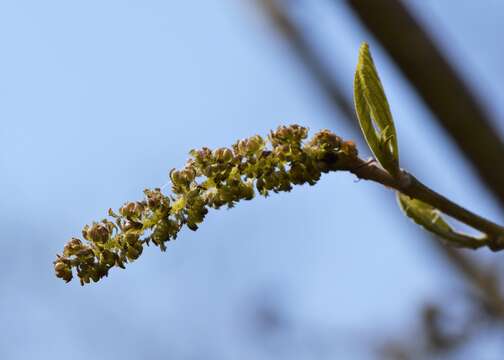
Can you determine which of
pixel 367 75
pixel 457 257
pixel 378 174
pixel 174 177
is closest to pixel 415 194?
pixel 378 174

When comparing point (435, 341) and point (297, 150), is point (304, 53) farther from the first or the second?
point (297, 150)

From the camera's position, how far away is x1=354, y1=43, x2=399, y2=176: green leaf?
1.05 meters

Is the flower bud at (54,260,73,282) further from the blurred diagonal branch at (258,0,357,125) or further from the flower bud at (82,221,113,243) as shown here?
the blurred diagonal branch at (258,0,357,125)

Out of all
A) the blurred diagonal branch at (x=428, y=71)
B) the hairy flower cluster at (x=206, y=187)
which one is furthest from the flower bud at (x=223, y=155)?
the blurred diagonal branch at (x=428, y=71)

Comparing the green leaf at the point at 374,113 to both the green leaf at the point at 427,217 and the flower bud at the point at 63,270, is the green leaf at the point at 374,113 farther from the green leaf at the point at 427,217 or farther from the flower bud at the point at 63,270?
the flower bud at the point at 63,270

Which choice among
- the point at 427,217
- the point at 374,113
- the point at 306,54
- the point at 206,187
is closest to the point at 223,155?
the point at 206,187

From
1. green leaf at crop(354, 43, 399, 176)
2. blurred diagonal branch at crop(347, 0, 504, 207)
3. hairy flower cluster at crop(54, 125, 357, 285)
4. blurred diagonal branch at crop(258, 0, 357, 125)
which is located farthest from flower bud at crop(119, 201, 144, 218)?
blurred diagonal branch at crop(258, 0, 357, 125)

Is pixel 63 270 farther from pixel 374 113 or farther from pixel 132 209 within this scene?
pixel 374 113

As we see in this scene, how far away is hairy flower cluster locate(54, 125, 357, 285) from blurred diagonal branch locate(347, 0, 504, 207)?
0.68 m

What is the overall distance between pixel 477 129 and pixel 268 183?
760mm

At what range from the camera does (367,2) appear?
1.68 meters

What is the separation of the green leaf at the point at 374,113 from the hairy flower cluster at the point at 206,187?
4 centimetres

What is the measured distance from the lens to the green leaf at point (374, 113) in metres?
1.05

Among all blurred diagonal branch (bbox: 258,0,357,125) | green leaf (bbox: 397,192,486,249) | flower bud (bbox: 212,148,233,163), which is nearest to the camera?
flower bud (bbox: 212,148,233,163)
